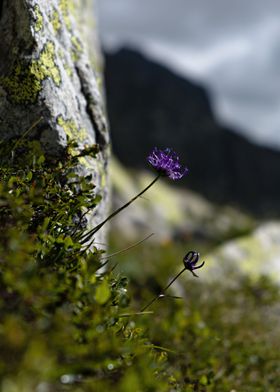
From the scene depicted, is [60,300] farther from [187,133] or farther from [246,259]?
[187,133]

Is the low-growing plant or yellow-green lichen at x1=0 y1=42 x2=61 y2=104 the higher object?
yellow-green lichen at x1=0 y1=42 x2=61 y2=104

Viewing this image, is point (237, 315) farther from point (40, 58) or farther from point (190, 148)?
point (190, 148)

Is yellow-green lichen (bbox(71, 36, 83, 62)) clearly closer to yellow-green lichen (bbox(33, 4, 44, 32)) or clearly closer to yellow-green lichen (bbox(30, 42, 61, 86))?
yellow-green lichen (bbox(30, 42, 61, 86))

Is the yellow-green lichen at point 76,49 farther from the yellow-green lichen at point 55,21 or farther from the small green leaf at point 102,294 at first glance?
the small green leaf at point 102,294

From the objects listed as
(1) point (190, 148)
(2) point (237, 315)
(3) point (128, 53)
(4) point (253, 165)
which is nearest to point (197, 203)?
(1) point (190, 148)

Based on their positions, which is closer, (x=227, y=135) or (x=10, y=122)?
(x=10, y=122)

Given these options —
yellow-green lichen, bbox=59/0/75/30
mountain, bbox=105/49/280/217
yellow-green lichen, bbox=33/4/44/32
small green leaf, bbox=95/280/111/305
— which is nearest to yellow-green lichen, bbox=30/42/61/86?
yellow-green lichen, bbox=33/4/44/32

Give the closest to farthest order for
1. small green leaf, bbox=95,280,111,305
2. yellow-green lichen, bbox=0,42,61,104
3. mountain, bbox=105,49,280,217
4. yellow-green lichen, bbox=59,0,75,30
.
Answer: small green leaf, bbox=95,280,111,305
yellow-green lichen, bbox=0,42,61,104
yellow-green lichen, bbox=59,0,75,30
mountain, bbox=105,49,280,217

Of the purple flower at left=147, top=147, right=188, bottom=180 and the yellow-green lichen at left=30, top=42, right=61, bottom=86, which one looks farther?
the yellow-green lichen at left=30, top=42, right=61, bottom=86
